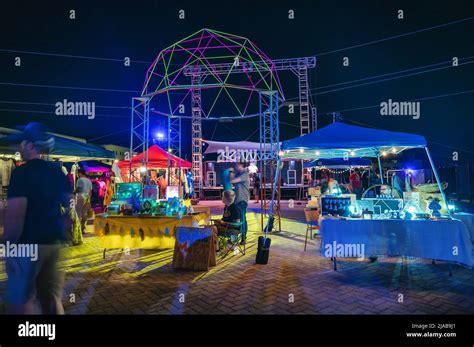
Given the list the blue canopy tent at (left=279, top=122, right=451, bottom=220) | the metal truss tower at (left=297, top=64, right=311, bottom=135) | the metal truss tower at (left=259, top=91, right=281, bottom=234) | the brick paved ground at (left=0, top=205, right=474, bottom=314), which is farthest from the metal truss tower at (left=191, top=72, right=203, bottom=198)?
the brick paved ground at (left=0, top=205, right=474, bottom=314)

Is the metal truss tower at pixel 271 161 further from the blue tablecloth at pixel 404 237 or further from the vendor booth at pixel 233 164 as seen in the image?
the vendor booth at pixel 233 164

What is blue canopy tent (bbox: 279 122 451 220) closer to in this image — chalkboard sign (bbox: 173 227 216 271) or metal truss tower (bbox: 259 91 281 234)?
metal truss tower (bbox: 259 91 281 234)

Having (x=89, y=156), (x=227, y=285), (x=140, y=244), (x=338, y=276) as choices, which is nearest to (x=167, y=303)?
(x=227, y=285)

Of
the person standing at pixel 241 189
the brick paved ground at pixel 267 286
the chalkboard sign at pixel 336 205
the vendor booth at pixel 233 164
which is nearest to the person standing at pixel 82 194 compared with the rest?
the brick paved ground at pixel 267 286

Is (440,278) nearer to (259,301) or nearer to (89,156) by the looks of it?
(259,301)

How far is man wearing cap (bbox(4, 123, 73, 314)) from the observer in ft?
7.52

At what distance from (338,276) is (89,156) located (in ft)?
21.6

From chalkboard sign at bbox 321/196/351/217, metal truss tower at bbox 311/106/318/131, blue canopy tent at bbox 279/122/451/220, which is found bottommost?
chalkboard sign at bbox 321/196/351/217

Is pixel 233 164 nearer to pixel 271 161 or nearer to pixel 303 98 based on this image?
pixel 303 98

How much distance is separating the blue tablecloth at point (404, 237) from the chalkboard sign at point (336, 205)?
1.95 feet

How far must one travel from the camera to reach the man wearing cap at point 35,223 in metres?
2.29

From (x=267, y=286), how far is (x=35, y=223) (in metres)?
3.16

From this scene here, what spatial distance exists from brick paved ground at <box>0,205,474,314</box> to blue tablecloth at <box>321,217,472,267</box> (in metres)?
0.38

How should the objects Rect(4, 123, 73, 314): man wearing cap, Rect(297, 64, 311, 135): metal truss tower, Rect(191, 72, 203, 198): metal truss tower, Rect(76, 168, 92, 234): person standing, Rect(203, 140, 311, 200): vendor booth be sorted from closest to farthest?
Rect(4, 123, 73, 314): man wearing cap → Rect(76, 168, 92, 234): person standing → Rect(297, 64, 311, 135): metal truss tower → Rect(191, 72, 203, 198): metal truss tower → Rect(203, 140, 311, 200): vendor booth
